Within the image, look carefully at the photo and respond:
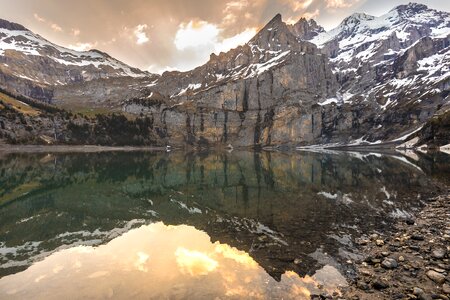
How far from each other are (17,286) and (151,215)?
18.3 metres

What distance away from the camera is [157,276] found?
56.3 ft

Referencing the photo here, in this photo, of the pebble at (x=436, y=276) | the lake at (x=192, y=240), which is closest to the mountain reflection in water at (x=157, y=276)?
the lake at (x=192, y=240)

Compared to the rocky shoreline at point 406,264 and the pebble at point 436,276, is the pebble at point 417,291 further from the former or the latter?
the pebble at point 436,276

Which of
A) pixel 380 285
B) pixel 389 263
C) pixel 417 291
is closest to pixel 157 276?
pixel 380 285

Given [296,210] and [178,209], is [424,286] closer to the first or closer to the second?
[296,210]

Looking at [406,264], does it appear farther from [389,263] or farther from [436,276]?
[436,276]

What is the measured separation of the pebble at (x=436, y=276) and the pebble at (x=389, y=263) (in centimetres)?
162

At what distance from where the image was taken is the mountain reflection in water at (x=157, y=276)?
1519 cm

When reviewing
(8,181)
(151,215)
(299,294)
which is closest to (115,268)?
(299,294)

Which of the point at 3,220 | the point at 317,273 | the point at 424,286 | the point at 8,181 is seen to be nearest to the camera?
the point at 424,286

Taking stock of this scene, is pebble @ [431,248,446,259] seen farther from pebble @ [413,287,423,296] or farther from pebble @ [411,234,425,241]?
pebble @ [413,287,423,296]

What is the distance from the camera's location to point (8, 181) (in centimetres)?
6181

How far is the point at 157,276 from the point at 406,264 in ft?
45.2

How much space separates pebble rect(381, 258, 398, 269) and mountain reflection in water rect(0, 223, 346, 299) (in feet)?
9.34
